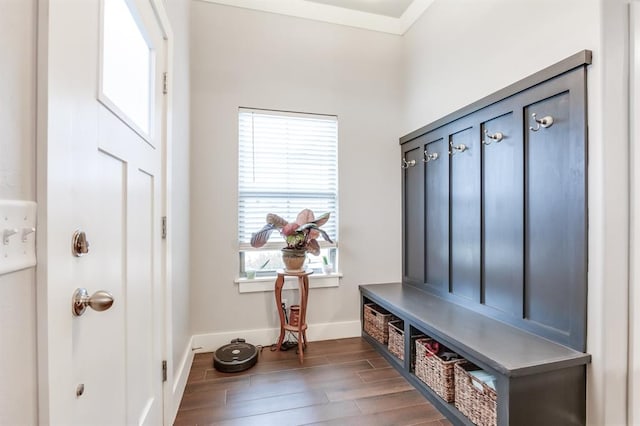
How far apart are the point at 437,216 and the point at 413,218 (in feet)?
1.17

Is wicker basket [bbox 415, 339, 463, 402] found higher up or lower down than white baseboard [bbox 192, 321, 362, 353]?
higher up

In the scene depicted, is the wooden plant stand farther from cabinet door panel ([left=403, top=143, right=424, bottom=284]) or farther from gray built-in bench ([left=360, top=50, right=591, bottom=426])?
cabinet door panel ([left=403, top=143, right=424, bottom=284])

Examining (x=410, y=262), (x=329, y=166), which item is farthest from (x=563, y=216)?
(x=329, y=166)

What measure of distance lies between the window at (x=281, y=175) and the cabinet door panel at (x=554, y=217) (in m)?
1.62

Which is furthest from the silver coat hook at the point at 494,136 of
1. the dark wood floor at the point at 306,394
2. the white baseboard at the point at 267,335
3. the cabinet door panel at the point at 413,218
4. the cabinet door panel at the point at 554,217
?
the white baseboard at the point at 267,335

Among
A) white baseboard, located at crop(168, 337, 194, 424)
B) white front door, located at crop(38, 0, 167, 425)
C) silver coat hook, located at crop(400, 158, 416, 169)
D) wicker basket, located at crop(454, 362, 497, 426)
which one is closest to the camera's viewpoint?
white front door, located at crop(38, 0, 167, 425)

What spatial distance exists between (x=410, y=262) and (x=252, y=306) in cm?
156

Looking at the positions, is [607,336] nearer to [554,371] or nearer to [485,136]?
[554,371]

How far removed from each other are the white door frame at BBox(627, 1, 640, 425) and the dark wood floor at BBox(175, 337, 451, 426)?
88 cm

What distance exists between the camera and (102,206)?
0.95 meters

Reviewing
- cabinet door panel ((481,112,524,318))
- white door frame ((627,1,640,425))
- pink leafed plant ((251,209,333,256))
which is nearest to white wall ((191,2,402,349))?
pink leafed plant ((251,209,333,256))

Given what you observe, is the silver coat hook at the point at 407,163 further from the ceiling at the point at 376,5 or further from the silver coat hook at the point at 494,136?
the ceiling at the point at 376,5

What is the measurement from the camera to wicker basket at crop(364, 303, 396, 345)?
8.38 ft

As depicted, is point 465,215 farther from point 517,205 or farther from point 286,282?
point 286,282
